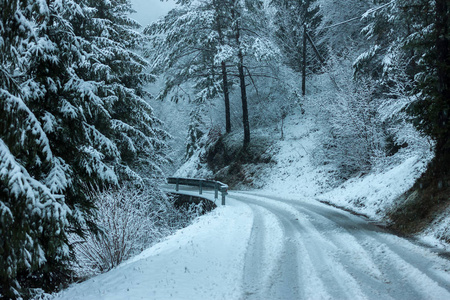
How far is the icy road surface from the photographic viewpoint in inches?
200

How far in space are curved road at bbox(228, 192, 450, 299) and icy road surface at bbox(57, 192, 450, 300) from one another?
1cm

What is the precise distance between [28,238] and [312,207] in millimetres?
11235

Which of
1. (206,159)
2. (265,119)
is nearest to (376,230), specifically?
(265,119)

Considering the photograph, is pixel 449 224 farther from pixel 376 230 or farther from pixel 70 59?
pixel 70 59

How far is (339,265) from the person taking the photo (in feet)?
20.1

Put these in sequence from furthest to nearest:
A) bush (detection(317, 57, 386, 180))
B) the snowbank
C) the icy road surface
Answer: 1. bush (detection(317, 57, 386, 180))
2. the snowbank
3. the icy road surface

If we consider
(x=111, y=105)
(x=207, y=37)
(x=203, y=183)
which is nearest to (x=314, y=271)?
(x=111, y=105)

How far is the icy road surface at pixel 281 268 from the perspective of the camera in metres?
5.09

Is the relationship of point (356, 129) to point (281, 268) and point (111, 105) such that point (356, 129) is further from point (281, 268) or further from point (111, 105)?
point (281, 268)

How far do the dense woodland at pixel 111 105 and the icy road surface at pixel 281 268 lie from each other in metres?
1.65

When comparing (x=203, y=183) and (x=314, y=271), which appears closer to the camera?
(x=314, y=271)

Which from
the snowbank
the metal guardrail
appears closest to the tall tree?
the metal guardrail

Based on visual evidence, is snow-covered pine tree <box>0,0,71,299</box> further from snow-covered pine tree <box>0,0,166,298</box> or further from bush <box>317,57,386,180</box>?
bush <box>317,57,386,180</box>

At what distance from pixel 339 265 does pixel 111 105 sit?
9605 mm
